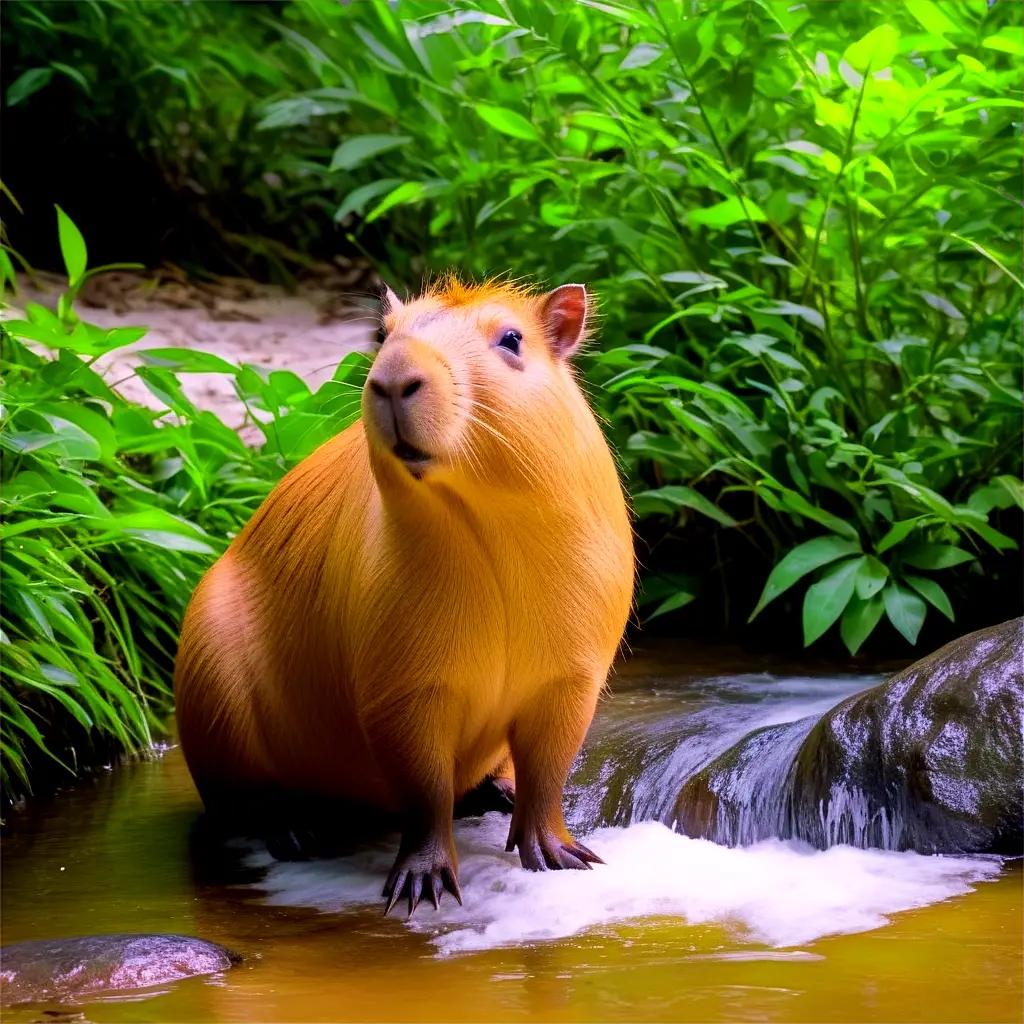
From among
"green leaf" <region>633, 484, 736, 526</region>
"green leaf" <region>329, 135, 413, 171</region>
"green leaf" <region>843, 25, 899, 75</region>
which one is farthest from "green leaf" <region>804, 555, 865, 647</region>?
"green leaf" <region>329, 135, 413, 171</region>

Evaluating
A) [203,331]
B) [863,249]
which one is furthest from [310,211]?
[863,249]

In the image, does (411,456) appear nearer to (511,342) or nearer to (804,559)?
(511,342)

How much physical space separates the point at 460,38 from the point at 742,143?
1.09 m

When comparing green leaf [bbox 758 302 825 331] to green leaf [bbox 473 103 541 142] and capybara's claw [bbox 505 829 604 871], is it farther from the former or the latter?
capybara's claw [bbox 505 829 604 871]

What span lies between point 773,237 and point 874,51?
136cm

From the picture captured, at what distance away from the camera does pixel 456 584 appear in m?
2.66

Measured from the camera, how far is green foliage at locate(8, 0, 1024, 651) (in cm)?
433

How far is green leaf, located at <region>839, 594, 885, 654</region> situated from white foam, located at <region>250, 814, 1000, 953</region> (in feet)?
4.19

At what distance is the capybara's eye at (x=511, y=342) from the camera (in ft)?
8.71

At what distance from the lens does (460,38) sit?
17.0 ft

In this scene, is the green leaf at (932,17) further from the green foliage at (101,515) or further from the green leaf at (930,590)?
the green foliage at (101,515)

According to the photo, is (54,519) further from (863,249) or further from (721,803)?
(863,249)

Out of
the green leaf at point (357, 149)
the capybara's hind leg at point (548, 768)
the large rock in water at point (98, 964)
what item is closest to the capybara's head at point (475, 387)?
the capybara's hind leg at point (548, 768)

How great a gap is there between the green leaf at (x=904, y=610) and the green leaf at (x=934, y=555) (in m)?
0.14
